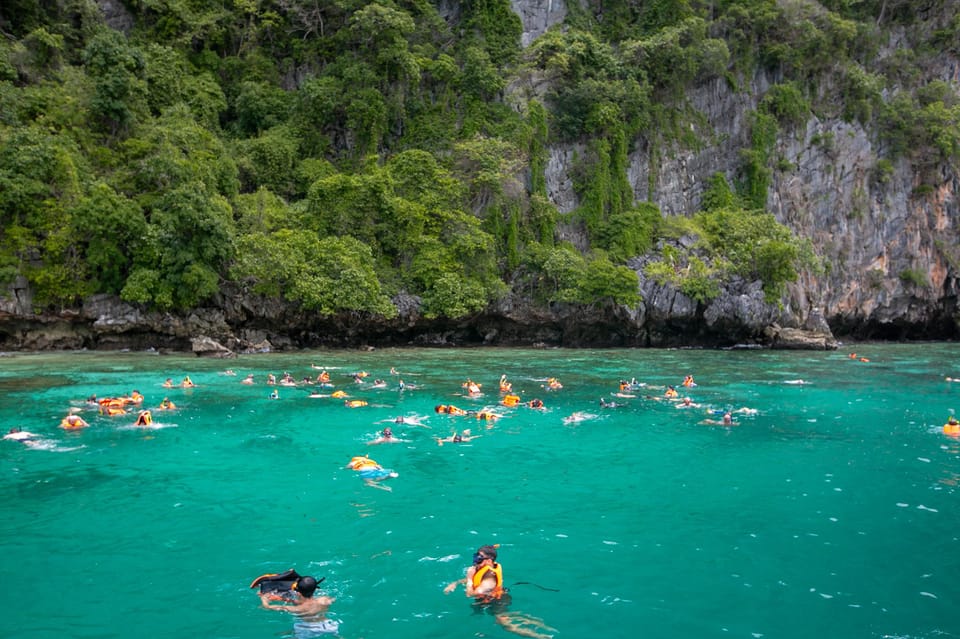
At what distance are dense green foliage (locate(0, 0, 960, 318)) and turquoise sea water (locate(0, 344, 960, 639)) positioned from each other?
13.9 m

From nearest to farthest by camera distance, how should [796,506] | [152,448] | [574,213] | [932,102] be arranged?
[796,506] → [152,448] → [574,213] → [932,102]

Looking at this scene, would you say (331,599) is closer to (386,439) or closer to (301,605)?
(301,605)

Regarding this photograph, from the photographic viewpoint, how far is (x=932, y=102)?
50.4m

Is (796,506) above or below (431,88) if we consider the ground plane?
below

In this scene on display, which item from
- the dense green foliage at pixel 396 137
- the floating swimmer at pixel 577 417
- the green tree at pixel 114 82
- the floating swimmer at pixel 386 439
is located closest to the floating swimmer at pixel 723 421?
the floating swimmer at pixel 577 417

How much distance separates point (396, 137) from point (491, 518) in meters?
38.0

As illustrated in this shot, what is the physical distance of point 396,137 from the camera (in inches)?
1775

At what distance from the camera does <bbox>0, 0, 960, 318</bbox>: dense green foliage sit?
1292 inches

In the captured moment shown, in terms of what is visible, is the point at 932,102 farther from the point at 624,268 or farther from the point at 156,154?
the point at 156,154

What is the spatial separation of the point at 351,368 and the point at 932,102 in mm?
48256

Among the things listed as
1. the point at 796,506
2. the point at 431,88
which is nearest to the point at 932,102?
the point at 431,88

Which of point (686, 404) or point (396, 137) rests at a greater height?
point (396, 137)

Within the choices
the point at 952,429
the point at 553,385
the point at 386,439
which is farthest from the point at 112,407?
the point at 952,429

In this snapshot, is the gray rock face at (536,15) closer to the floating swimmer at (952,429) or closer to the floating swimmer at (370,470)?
the floating swimmer at (952,429)
